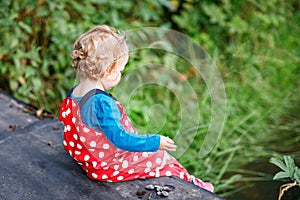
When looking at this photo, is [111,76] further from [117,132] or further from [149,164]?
[149,164]

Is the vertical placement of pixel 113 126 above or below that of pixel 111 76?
below

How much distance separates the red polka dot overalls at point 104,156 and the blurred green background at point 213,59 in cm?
73

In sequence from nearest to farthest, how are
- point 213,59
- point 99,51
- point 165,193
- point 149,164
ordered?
point 99,51
point 165,193
point 149,164
point 213,59

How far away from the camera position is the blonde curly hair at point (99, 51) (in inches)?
77.3

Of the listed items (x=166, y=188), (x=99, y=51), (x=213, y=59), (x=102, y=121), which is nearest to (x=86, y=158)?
(x=102, y=121)

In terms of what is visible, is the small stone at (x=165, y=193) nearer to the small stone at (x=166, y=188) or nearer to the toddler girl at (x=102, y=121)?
the small stone at (x=166, y=188)

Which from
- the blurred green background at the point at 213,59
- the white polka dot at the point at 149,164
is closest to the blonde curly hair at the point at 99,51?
the white polka dot at the point at 149,164

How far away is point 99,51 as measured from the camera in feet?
6.45

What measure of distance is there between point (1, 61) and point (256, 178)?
1.83 metres

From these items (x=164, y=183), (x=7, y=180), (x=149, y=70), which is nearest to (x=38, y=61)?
(x=149, y=70)

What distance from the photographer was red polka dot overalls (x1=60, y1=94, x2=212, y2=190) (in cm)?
209

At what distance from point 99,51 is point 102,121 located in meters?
0.27

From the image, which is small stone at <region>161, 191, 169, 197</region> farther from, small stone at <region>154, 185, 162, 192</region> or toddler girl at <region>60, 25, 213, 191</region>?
toddler girl at <region>60, 25, 213, 191</region>

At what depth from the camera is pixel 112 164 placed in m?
2.17
